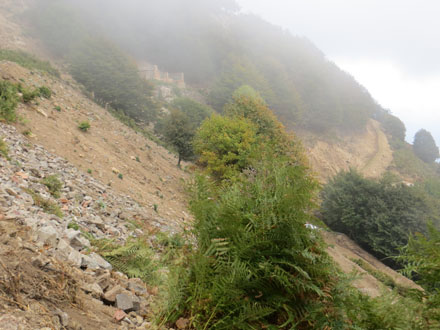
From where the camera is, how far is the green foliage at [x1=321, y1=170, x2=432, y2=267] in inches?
814

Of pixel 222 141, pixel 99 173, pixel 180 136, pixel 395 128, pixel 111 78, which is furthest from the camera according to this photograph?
pixel 395 128

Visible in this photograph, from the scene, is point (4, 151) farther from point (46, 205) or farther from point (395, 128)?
point (395, 128)

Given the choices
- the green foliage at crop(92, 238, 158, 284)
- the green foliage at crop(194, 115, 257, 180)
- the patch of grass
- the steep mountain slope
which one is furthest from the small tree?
the green foliage at crop(92, 238, 158, 284)

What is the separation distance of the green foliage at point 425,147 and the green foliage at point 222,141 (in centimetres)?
5621

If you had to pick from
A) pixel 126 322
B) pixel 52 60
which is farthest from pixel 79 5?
pixel 126 322

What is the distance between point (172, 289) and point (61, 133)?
11415 millimetres

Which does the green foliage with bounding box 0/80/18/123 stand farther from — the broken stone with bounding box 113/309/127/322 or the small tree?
the small tree

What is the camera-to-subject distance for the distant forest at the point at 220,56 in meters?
48.2

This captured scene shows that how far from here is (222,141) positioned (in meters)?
15.2

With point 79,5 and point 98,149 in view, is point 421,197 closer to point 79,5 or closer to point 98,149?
point 98,149

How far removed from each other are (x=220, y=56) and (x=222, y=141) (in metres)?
49.2

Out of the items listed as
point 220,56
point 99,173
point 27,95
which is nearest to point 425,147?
point 220,56

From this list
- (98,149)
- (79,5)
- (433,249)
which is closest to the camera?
(433,249)

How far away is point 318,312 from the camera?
1431 mm
